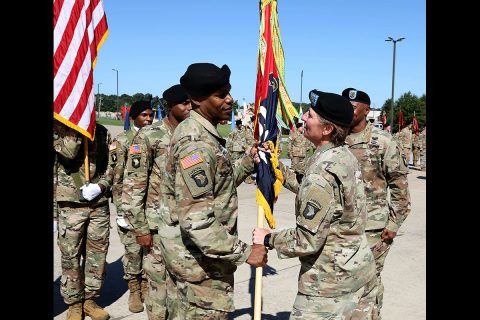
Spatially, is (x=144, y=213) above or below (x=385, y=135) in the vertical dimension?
below

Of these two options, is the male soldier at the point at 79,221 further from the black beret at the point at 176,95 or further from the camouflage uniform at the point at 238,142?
the camouflage uniform at the point at 238,142

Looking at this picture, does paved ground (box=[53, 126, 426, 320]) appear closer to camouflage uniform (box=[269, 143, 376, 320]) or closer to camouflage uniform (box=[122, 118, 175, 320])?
camouflage uniform (box=[122, 118, 175, 320])

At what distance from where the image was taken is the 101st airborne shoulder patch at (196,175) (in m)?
2.56

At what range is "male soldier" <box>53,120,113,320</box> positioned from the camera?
4.66m

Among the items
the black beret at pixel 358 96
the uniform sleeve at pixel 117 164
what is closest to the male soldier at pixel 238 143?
the uniform sleeve at pixel 117 164

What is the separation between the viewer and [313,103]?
289 centimetres

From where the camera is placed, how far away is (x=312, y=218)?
8.42 feet

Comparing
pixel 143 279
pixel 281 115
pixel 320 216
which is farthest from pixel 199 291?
pixel 143 279

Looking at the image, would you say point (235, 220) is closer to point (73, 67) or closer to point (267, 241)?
point (267, 241)

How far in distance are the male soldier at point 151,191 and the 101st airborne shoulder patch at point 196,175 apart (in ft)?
5.15

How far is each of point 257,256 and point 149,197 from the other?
69.4 inches
